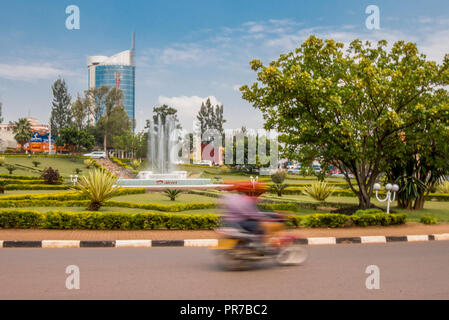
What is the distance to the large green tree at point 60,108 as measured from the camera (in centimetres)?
8175

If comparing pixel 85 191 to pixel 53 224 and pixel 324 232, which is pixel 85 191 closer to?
pixel 53 224

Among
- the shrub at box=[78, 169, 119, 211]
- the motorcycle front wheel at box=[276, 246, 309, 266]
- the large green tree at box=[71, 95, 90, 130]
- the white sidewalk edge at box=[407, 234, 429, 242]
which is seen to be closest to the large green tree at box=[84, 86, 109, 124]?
the large green tree at box=[71, 95, 90, 130]

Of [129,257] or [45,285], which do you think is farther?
[129,257]

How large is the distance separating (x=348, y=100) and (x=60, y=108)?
7596cm

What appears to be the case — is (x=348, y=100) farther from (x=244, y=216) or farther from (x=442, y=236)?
(x=244, y=216)

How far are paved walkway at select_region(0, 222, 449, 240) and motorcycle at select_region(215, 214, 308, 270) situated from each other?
3.38 m

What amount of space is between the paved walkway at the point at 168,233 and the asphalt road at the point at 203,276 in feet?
4.03

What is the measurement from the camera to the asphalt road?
17.2 ft

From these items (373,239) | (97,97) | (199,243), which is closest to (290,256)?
(199,243)

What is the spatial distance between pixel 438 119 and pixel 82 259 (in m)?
12.6

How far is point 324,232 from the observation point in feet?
37.8

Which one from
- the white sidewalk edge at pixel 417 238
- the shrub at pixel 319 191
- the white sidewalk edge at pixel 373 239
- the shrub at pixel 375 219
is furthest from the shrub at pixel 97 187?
the shrub at pixel 319 191

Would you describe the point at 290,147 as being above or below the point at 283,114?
below
